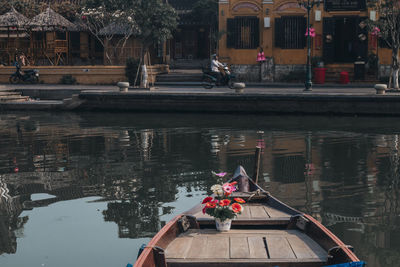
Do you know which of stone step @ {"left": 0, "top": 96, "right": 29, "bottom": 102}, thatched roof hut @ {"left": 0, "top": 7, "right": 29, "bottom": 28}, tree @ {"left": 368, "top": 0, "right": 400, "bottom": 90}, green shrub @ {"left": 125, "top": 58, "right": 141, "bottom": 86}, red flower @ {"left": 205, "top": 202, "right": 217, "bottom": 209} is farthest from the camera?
thatched roof hut @ {"left": 0, "top": 7, "right": 29, "bottom": 28}

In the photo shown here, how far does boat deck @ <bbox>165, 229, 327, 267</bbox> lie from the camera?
6207 millimetres

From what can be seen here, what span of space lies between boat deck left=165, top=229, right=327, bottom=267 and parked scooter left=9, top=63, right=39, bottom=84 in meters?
26.2

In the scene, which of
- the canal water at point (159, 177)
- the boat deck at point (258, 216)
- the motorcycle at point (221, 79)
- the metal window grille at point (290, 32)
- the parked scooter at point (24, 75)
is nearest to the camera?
the boat deck at point (258, 216)

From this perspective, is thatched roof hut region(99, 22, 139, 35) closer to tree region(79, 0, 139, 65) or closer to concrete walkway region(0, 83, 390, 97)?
tree region(79, 0, 139, 65)

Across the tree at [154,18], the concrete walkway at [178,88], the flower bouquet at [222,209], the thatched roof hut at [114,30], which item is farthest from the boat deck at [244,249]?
the thatched roof hut at [114,30]

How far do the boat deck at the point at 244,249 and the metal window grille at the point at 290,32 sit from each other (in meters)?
25.3

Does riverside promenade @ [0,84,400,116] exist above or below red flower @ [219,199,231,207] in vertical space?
above

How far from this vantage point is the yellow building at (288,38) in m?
31.0

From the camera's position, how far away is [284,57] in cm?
3195

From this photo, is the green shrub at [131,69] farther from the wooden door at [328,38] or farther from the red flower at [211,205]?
the red flower at [211,205]

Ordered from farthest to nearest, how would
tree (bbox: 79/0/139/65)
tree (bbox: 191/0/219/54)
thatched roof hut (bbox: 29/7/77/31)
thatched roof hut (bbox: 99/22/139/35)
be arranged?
tree (bbox: 191/0/219/54), thatched roof hut (bbox: 99/22/139/35), thatched roof hut (bbox: 29/7/77/31), tree (bbox: 79/0/139/65)

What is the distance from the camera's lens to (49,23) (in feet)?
109

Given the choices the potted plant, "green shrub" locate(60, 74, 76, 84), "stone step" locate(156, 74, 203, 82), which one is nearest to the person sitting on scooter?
"stone step" locate(156, 74, 203, 82)

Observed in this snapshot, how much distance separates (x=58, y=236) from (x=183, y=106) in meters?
16.5
